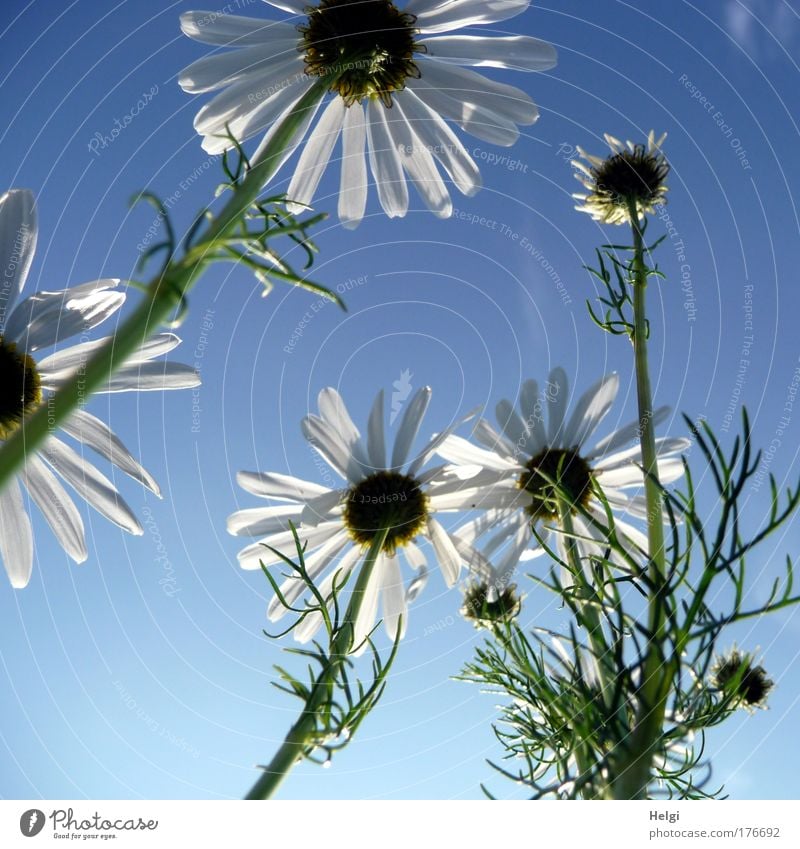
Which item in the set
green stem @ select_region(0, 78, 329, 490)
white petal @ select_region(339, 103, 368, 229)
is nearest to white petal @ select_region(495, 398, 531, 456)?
white petal @ select_region(339, 103, 368, 229)

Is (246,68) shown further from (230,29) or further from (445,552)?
(445,552)

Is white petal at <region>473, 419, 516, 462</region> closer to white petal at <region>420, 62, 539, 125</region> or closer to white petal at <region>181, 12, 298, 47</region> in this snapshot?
white petal at <region>420, 62, 539, 125</region>

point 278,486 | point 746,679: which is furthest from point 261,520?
point 746,679

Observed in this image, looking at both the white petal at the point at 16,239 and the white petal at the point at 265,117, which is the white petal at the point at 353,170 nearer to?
the white petal at the point at 265,117

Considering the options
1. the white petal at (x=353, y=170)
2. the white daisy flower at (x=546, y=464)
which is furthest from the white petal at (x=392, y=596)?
the white petal at (x=353, y=170)
